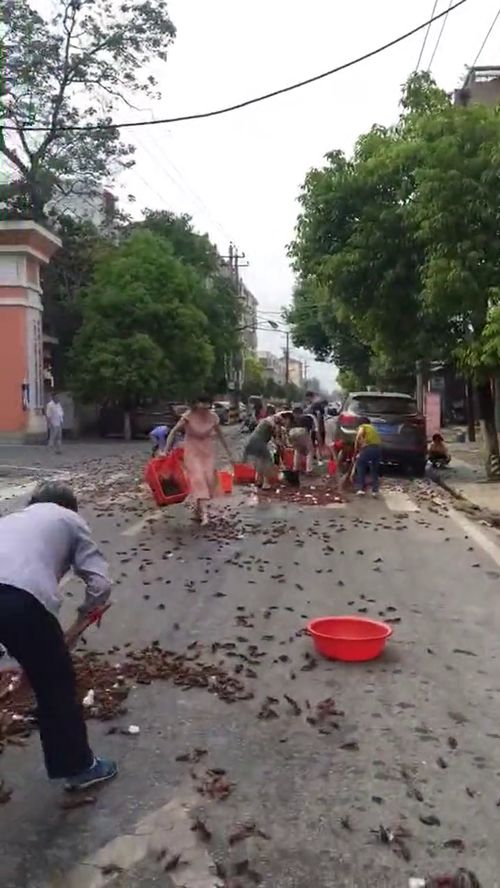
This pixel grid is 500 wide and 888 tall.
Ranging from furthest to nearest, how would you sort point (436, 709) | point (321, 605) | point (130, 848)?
point (321, 605)
point (436, 709)
point (130, 848)

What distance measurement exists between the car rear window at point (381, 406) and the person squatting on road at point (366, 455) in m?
3.52

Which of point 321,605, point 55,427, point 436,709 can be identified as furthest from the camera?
point 55,427

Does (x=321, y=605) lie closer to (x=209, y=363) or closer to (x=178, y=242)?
(x=209, y=363)

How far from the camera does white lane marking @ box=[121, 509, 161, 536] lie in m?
12.0

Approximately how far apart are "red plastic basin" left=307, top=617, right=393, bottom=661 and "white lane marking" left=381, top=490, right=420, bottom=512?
25.9 ft

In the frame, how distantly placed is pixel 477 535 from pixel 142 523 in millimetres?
4294

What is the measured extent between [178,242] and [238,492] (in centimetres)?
3499

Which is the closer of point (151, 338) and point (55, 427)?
point (55, 427)

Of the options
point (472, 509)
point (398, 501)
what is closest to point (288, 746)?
point (472, 509)

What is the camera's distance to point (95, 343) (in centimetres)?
3788

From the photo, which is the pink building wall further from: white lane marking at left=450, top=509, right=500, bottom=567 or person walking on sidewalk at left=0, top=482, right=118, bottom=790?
person walking on sidewalk at left=0, top=482, right=118, bottom=790

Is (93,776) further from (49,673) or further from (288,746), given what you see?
(288,746)

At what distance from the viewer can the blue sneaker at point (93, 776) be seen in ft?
13.9

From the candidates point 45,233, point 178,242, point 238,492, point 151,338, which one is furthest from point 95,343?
point 238,492
